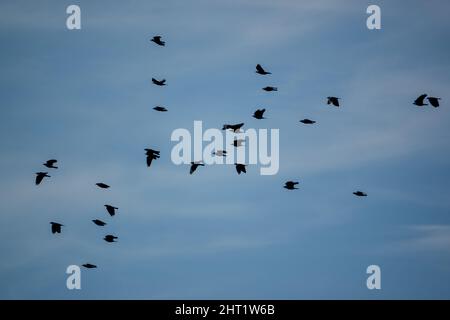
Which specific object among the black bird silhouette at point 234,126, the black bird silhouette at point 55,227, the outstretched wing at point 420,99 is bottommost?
the black bird silhouette at point 55,227

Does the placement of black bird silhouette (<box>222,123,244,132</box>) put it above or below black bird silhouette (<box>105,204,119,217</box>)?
above

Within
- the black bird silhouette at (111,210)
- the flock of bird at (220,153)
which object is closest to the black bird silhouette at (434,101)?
the flock of bird at (220,153)

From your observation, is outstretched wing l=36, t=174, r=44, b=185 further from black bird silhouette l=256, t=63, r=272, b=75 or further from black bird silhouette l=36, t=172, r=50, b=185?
black bird silhouette l=256, t=63, r=272, b=75

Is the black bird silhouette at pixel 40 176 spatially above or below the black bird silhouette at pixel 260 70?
below

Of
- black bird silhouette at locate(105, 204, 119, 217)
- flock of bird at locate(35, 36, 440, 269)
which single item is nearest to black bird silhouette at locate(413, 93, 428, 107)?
flock of bird at locate(35, 36, 440, 269)

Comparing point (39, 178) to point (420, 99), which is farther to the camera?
point (39, 178)

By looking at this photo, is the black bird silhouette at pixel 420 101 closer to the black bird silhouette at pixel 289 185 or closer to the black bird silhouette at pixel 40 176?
the black bird silhouette at pixel 289 185

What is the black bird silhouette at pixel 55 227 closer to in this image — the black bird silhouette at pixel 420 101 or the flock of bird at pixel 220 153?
the flock of bird at pixel 220 153

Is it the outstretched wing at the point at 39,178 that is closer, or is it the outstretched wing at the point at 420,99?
the outstretched wing at the point at 420,99

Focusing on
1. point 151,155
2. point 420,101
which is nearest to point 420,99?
point 420,101

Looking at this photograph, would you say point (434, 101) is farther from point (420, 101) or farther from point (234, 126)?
point (234, 126)
